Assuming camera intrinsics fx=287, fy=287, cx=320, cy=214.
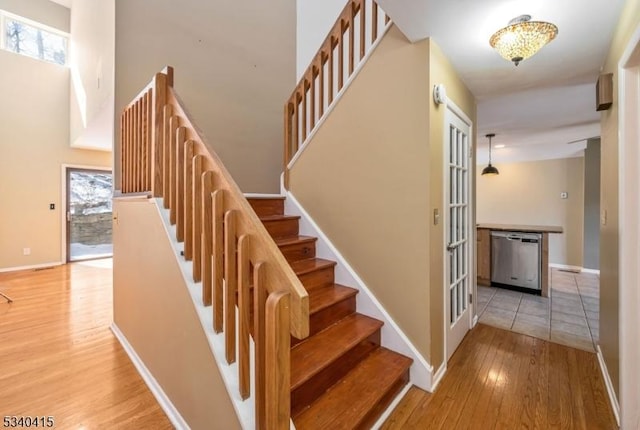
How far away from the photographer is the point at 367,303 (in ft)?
7.48

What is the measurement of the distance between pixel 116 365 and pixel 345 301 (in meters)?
1.85

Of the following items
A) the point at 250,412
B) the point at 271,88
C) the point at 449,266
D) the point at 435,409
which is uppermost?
the point at 271,88

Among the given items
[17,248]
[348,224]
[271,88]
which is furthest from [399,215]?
[17,248]

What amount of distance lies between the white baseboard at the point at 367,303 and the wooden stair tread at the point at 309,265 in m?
0.06

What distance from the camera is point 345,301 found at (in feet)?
7.32

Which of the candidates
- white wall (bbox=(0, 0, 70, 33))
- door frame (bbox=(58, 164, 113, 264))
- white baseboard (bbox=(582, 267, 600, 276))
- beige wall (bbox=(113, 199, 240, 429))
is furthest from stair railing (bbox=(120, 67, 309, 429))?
white baseboard (bbox=(582, 267, 600, 276))

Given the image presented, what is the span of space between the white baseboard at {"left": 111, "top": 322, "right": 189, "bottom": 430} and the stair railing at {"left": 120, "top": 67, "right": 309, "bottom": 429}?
72 cm

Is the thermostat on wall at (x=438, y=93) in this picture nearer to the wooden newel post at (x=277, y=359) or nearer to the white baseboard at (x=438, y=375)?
the wooden newel post at (x=277, y=359)

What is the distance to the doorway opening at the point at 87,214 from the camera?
5848 millimetres

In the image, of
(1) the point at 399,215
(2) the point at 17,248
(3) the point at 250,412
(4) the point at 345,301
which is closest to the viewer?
(3) the point at 250,412

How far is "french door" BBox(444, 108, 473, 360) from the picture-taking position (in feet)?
7.29

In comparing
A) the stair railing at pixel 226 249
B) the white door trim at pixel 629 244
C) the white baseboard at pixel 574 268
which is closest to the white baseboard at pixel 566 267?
the white baseboard at pixel 574 268

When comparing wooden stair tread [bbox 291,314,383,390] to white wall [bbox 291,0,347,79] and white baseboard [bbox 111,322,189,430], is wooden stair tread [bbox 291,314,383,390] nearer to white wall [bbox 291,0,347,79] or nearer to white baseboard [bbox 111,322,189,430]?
white baseboard [bbox 111,322,189,430]

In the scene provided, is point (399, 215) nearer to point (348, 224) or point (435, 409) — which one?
point (348, 224)
